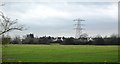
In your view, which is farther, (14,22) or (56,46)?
(56,46)

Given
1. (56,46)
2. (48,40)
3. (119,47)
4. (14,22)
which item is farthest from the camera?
(56,46)

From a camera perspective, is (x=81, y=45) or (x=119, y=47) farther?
(x=81, y=45)

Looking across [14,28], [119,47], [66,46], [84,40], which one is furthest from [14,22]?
[66,46]

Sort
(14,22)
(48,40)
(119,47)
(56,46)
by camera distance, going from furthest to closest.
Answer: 1. (56,46)
2. (48,40)
3. (119,47)
4. (14,22)

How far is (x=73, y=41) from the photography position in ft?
197

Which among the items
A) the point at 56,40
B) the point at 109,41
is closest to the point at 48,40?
the point at 56,40

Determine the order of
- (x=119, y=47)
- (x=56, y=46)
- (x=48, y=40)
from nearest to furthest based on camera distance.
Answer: (x=119, y=47) < (x=48, y=40) < (x=56, y=46)

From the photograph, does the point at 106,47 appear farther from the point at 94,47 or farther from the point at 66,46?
the point at 66,46

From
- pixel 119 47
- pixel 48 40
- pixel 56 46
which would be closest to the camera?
pixel 119 47

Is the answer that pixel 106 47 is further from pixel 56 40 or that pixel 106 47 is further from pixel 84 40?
pixel 56 40

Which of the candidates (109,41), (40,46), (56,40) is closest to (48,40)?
(56,40)

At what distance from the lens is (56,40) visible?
5775 cm

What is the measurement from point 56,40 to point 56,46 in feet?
17.8

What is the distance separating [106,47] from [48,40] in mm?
11318
